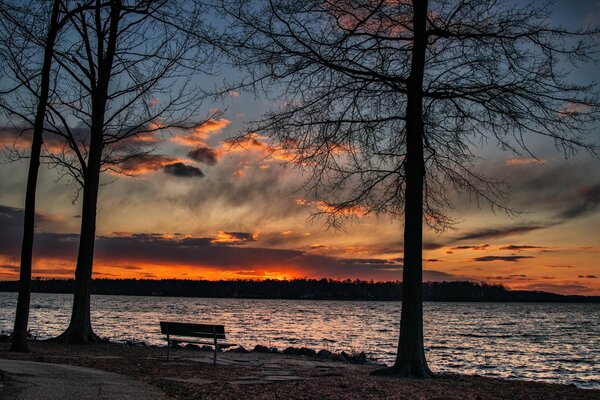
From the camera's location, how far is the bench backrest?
1548cm

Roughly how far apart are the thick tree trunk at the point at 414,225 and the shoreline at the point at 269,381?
734mm

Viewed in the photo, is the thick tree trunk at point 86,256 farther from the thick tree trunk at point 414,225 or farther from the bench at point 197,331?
the thick tree trunk at point 414,225

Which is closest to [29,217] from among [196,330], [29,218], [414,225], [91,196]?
[29,218]

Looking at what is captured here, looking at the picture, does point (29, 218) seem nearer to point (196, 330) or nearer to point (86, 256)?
point (86, 256)

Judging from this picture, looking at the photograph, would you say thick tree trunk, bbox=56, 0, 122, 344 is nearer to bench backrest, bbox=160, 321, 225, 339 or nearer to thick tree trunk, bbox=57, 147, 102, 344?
thick tree trunk, bbox=57, 147, 102, 344

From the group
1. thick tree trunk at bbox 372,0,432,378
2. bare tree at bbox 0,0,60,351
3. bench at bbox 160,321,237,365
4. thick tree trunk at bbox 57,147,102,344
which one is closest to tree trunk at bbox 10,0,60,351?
bare tree at bbox 0,0,60,351

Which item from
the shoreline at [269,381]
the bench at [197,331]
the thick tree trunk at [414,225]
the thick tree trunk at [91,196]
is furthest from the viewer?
the thick tree trunk at [91,196]

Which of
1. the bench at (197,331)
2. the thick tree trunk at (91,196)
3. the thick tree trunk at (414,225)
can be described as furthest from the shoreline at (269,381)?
the thick tree trunk at (91,196)

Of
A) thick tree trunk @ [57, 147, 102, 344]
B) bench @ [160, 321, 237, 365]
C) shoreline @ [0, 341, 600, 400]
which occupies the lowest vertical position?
shoreline @ [0, 341, 600, 400]

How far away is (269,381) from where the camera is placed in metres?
11.5

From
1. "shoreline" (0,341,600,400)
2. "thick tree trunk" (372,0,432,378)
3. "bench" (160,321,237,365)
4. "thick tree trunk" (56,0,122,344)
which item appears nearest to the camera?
"shoreline" (0,341,600,400)

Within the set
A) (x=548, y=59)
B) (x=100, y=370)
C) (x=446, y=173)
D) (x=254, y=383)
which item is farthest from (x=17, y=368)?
(x=548, y=59)

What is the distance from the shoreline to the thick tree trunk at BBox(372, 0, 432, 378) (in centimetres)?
73

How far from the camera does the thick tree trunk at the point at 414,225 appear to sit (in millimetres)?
13562
